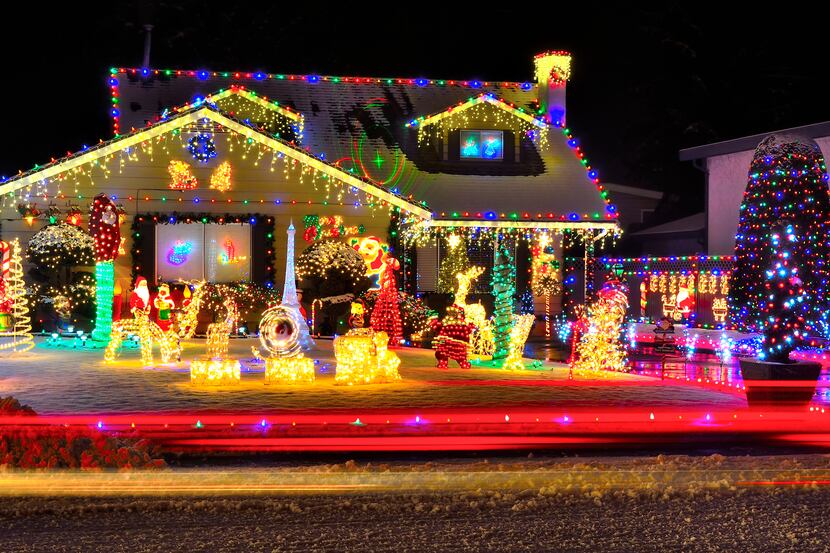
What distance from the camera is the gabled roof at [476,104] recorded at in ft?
90.5

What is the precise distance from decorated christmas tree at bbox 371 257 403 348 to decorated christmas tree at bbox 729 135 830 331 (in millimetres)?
9124

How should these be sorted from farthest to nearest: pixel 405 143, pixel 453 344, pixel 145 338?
pixel 405 143 → pixel 453 344 → pixel 145 338

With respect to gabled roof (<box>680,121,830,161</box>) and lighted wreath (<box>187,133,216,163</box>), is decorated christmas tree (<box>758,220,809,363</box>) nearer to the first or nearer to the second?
gabled roof (<box>680,121,830,161</box>)

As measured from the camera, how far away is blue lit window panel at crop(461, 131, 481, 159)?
28.1 meters

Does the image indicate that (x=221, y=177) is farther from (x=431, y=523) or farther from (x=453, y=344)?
(x=431, y=523)

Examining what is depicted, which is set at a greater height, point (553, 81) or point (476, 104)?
point (553, 81)

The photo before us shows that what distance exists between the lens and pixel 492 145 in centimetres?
2822

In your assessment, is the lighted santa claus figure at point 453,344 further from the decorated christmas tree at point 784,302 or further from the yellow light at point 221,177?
the yellow light at point 221,177

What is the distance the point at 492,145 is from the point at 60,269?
12.3 meters

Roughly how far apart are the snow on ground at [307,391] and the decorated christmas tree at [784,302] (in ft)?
3.09

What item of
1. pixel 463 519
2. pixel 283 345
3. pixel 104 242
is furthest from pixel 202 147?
pixel 463 519

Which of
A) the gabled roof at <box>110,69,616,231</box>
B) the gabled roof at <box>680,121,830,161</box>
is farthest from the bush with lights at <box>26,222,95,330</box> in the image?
the gabled roof at <box>680,121,830,161</box>

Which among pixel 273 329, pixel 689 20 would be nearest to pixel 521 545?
pixel 273 329

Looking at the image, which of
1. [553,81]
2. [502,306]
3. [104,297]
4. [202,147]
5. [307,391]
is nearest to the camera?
[307,391]
